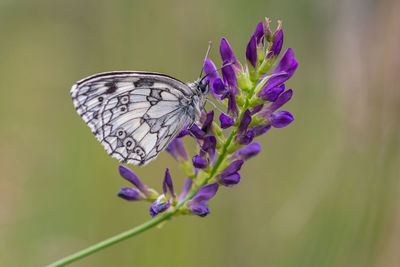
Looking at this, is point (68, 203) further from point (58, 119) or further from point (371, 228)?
point (371, 228)

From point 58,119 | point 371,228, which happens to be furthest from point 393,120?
point 58,119

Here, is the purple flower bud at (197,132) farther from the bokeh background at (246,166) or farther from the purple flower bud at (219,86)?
the bokeh background at (246,166)

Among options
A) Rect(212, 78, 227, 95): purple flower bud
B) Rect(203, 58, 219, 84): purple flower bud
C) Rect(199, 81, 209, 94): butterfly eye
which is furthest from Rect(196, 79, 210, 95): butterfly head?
Rect(212, 78, 227, 95): purple flower bud

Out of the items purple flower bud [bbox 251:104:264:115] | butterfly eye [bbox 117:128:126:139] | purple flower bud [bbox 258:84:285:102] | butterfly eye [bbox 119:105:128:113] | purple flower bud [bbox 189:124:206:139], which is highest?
purple flower bud [bbox 258:84:285:102]

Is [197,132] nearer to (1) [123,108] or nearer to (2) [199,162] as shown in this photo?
(2) [199,162]

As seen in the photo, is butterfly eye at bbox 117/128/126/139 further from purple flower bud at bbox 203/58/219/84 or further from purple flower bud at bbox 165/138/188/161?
purple flower bud at bbox 203/58/219/84

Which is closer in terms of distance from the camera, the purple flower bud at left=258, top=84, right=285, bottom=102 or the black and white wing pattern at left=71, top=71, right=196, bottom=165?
the purple flower bud at left=258, top=84, right=285, bottom=102
